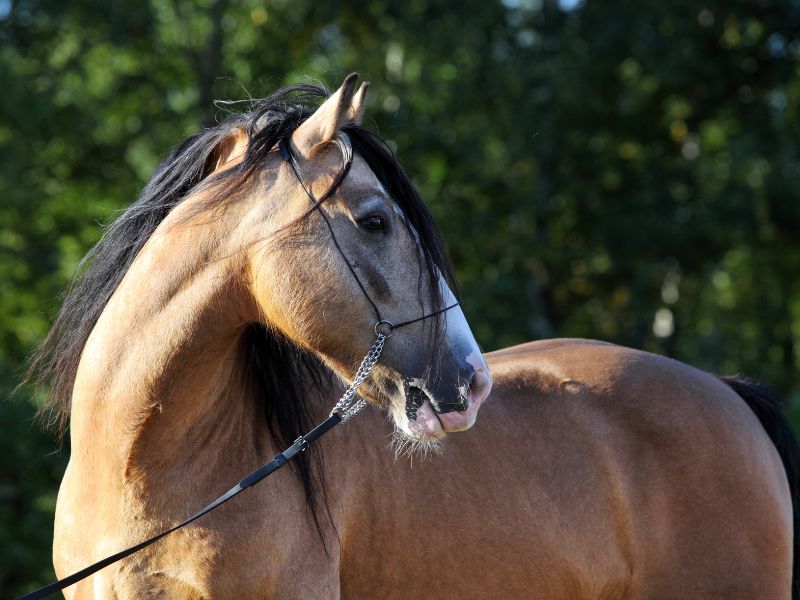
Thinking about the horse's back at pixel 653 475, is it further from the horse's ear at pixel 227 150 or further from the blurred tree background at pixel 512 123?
the blurred tree background at pixel 512 123

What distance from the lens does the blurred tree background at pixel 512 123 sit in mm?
17344

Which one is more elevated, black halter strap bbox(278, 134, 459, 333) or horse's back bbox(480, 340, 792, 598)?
black halter strap bbox(278, 134, 459, 333)

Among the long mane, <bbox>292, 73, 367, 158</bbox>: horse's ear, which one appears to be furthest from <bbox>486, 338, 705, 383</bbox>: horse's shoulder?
<bbox>292, 73, 367, 158</bbox>: horse's ear

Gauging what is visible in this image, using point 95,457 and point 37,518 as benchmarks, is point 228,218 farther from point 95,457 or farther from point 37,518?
point 37,518

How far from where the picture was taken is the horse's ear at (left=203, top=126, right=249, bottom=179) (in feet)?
11.0

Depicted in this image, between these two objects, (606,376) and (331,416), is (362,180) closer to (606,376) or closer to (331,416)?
(331,416)

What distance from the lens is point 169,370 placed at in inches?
124

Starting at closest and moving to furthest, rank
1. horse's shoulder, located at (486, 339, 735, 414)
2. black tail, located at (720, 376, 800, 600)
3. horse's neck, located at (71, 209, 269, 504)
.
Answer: horse's neck, located at (71, 209, 269, 504) → horse's shoulder, located at (486, 339, 735, 414) → black tail, located at (720, 376, 800, 600)

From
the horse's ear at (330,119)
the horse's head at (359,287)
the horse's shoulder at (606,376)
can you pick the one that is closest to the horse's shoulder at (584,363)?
the horse's shoulder at (606,376)

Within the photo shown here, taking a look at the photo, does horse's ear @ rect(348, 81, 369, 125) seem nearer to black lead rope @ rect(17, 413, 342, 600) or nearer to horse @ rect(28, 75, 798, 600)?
horse @ rect(28, 75, 798, 600)

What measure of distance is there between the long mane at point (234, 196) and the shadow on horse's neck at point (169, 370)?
0.43 ft

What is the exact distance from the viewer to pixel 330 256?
10.1ft

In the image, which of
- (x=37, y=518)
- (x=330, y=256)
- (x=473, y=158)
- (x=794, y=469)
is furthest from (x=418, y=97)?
(x=330, y=256)

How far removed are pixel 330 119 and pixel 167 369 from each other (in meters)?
0.91
